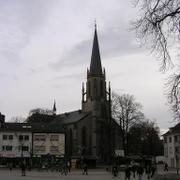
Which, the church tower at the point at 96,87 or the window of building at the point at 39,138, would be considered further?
the church tower at the point at 96,87

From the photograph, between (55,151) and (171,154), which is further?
(55,151)

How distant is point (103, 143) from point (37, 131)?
22666 mm

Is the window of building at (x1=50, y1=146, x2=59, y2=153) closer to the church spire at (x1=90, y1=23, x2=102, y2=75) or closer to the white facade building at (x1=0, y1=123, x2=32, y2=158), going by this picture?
the white facade building at (x1=0, y1=123, x2=32, y2=158)

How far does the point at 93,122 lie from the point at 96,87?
37.0 feet

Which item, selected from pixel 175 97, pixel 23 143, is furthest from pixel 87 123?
pixel 175 97

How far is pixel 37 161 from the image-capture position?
100250 mm

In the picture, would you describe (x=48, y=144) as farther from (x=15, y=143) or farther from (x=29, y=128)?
(x=15, y=143)

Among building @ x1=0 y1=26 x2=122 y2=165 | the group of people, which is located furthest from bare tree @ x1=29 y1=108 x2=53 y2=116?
the group of people

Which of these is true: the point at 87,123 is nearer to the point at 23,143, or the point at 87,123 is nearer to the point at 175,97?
the point at 23,143

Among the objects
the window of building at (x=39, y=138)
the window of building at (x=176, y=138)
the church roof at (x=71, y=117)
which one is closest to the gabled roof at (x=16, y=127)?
the window of building at (x=39, y=138)

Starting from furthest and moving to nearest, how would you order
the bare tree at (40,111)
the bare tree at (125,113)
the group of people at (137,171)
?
the bare tree at (40,111) < the bare tree at (125,113) < the group of people at (137,171)

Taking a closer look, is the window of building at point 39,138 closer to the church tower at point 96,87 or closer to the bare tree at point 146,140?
the bare tree at point 146,140

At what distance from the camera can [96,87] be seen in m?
132

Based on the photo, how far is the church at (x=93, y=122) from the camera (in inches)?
4743
